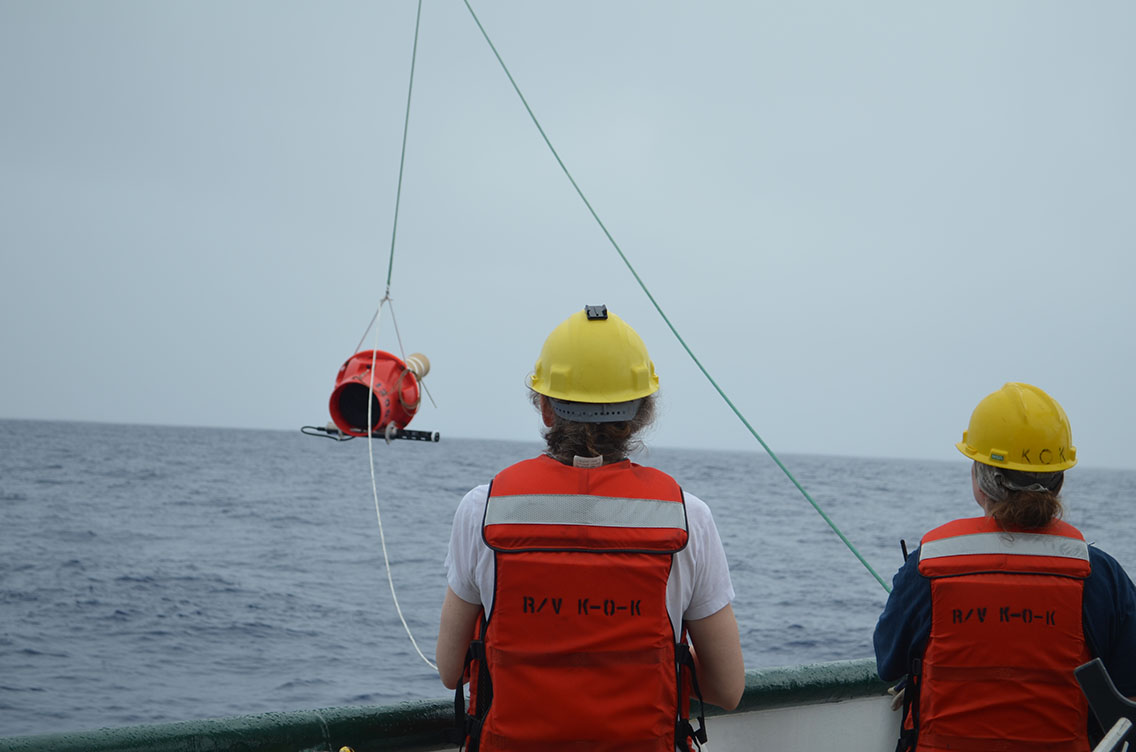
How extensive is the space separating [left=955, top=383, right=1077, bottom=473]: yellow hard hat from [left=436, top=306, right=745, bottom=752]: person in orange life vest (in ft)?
2.68

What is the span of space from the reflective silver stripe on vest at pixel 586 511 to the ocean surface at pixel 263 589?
4081 millimetres

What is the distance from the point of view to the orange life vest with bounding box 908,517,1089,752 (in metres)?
2.20

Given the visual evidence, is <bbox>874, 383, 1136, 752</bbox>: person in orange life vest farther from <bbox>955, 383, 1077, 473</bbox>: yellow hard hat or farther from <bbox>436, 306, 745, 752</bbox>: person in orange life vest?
<bbox>436, 306, 745, 752</bbox>: person in orange life vest

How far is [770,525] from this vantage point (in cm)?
2536

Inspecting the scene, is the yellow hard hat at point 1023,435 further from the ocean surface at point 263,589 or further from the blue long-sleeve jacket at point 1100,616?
the ocean surface at point 263,589

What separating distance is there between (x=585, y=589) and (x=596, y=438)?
312 millimetres

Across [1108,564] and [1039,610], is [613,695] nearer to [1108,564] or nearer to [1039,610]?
[1039,610]

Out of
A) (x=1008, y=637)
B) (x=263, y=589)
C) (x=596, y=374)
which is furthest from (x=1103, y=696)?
(x=263, y=589)

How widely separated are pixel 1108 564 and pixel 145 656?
1002 cm

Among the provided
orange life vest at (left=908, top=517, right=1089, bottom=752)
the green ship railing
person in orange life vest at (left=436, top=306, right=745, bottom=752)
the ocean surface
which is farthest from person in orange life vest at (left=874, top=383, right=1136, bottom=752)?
the ocean surface

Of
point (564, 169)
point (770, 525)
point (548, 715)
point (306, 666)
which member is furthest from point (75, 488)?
point (548, 715)

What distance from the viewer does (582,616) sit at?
1.85 m

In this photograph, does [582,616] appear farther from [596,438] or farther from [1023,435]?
[1023,435]

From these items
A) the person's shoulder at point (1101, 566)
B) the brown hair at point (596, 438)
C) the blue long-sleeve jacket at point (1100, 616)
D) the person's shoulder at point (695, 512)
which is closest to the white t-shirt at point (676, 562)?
the person's shoulder at point (695, 512)
